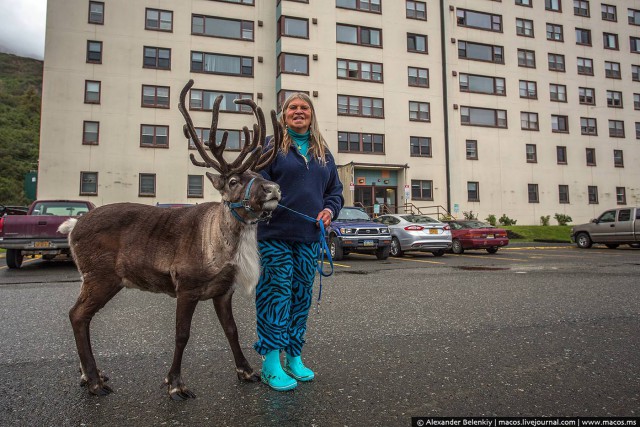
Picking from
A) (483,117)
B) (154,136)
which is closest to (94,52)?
(154,136)

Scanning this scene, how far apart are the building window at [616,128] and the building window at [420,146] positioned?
61.4 ft

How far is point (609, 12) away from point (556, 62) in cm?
878

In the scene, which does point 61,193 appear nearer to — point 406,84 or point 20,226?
point 20,226

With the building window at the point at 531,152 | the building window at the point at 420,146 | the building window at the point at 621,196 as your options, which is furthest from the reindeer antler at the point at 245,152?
the building window at the point at 621,196

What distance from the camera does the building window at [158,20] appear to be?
28.7m

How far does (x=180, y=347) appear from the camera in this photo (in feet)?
9.14

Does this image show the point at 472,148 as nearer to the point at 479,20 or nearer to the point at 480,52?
the point at 480,52

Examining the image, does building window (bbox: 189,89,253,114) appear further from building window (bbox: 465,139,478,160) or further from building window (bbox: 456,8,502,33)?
building window (bbox: 456,8,502,33)

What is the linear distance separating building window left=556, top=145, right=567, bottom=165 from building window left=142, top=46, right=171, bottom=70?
109ft

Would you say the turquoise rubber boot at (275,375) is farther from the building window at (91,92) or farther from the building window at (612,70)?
the building window at (612,70)

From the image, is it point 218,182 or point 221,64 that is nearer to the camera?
point 218,182

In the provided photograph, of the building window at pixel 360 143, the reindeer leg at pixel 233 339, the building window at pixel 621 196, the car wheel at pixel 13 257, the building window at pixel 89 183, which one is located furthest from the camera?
the building window at pixel 621 196

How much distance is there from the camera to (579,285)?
7.37 meters

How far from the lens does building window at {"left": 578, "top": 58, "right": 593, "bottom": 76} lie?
3731cm
